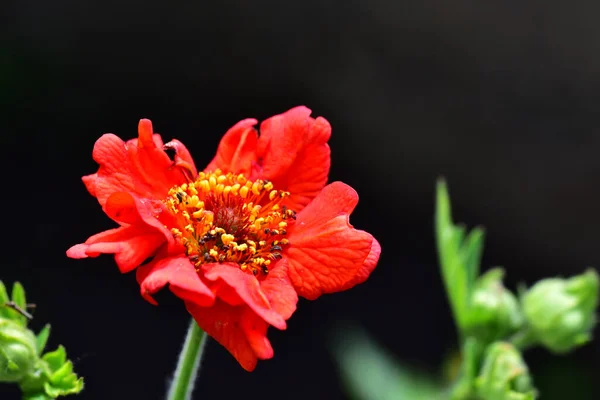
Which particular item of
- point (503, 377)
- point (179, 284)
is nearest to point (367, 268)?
point (179, 284)

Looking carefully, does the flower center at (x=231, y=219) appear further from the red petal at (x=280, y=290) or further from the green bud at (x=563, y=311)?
the green bud at (x=563, y=311)

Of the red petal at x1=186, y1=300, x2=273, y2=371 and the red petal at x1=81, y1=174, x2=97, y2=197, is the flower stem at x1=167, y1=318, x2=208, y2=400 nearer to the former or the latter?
the red petal at x1=186, y1=300, x2=273, y2=371

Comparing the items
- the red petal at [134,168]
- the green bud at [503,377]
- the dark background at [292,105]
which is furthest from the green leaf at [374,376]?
the red petal at [134,168]

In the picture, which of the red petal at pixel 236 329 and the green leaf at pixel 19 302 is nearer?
the red petal at pixel 236 329

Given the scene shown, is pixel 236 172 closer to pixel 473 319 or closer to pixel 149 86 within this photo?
pixel 473 319

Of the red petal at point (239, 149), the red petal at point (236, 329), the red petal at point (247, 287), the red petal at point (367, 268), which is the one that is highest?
the red petal at point (239, 149)

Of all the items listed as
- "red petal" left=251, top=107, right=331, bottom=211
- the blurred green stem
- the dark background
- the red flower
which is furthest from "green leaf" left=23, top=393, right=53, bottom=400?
the dark background
